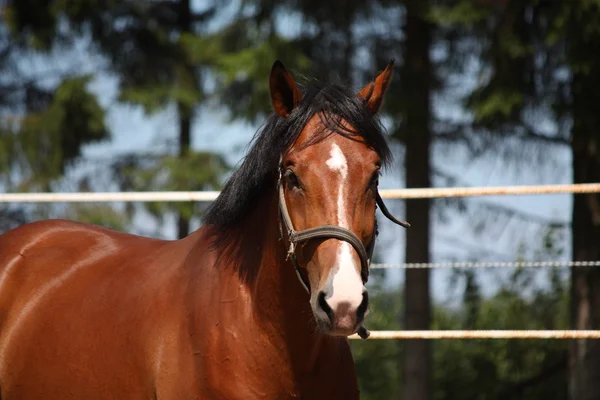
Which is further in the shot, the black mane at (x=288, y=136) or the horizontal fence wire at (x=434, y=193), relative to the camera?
the horizontal fence wire at (x=434, y=193)

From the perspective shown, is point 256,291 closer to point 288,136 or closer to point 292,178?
point 292,178

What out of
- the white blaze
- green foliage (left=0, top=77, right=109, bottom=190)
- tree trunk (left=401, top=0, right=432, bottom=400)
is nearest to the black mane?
the white blaze

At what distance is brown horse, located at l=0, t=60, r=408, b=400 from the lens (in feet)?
8.88

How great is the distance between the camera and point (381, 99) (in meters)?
3.08

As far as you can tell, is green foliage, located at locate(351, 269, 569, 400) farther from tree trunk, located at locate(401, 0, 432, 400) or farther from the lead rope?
the lead rope

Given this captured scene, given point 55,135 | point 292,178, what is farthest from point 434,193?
point 55,135

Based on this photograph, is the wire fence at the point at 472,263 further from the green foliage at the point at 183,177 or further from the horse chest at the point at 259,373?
the green foliage at the point at 183,177

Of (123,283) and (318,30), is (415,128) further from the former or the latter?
(123,283)

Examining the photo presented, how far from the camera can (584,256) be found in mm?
8305

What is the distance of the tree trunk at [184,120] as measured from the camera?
475 inches

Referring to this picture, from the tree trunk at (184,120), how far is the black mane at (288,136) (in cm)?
809

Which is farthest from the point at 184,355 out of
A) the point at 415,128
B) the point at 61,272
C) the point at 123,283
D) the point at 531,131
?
the point at 531,131

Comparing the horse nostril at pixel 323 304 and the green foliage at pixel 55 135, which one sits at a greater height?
the green foliage at pixel 55 135

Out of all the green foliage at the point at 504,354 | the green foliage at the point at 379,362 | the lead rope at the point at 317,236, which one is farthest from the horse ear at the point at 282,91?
the green foliage at the point at 379,362
